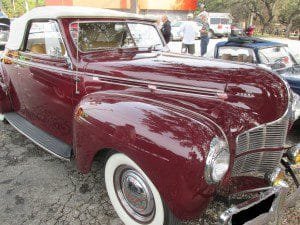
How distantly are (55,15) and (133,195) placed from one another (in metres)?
2.00

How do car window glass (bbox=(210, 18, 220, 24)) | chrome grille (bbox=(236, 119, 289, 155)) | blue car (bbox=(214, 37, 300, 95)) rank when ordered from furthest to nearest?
car window glass (bbox=(210, 18, 220, 24)), blue car (bbox=(214, 37, 300, 95)), chrome grille (bbox=(236, 119, 289, 155))

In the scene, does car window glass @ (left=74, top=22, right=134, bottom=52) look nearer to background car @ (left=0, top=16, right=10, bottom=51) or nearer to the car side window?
the car side window

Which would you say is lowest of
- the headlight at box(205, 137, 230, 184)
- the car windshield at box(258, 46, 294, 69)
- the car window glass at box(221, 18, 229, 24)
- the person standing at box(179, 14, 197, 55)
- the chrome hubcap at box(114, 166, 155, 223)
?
the chrome hubcap at box(114, 166, 155, 223)

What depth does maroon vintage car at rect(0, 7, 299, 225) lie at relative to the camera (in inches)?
82.7

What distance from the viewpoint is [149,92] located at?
279cm

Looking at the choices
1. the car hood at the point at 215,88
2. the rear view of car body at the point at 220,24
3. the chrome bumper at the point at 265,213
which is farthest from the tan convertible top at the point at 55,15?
the rear view of car body at the point at 220,24

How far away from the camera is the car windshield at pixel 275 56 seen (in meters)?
5.86

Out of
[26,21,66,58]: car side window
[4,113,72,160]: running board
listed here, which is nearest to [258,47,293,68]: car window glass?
[26,21,66,58]: car side window

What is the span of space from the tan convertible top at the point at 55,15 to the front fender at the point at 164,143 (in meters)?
1.30

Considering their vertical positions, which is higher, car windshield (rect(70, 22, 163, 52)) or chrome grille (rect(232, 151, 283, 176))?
car windshield (rect(70, 22, 163, 52))

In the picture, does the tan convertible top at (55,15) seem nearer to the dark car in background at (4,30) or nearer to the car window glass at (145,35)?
the car window glass at (145,35)

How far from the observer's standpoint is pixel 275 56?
19.9 feet

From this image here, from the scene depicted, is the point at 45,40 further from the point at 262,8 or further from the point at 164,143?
the point at 262,8

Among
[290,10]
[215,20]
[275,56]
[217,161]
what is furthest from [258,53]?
[290,10]
